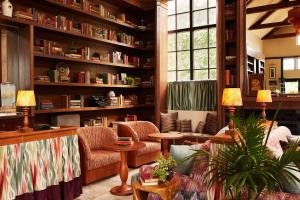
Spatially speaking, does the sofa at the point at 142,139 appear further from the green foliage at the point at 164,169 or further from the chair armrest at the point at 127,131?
the green foliage at the point at 164,169

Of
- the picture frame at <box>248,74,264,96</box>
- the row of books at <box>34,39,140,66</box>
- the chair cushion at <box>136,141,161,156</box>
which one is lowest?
the chair cushion at <box>136,141,161,156</box>

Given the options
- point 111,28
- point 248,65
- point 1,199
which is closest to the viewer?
point 1,199

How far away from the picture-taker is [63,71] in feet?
17.6

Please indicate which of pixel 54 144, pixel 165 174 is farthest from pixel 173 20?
pixel 165 174

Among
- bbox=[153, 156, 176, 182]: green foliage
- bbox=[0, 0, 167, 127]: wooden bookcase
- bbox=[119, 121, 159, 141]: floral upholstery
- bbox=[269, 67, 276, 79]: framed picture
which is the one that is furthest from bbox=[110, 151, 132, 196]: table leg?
bbox=[269, 67, 276, 79]: framed picture

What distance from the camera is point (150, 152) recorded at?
18.4 feet

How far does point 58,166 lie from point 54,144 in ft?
0.92

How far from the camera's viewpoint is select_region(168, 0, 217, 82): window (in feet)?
23.3

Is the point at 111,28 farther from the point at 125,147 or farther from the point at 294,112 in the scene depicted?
the point at 294,112

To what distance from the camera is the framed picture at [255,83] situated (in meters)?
5.93

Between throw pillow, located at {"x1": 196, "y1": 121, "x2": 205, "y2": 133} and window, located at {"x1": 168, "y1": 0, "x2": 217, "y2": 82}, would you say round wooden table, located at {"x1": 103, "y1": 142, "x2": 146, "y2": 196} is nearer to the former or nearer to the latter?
throw pillow, located at {"x1": 196, "y1": 121, "x2": 205, "y2": 133}

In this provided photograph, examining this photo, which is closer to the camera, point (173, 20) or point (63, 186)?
point (63, 186)

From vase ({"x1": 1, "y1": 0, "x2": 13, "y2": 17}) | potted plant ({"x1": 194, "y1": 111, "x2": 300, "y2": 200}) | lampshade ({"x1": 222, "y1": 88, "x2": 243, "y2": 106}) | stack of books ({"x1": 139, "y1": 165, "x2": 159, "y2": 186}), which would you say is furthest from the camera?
vase ({"x1": 1, "y1": 0, "x2": 13, "y2": 17})

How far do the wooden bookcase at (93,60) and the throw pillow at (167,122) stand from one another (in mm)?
175
